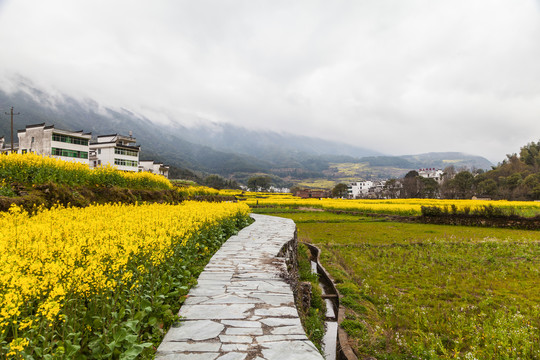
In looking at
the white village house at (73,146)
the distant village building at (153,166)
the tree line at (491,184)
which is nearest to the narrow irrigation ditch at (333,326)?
the white village house at (73,146)

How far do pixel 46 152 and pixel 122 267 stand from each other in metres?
54.0

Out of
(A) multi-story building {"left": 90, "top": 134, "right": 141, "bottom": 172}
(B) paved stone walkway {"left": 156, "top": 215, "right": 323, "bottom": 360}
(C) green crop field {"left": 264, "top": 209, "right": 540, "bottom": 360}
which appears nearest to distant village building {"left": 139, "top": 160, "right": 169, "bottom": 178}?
(A) multi-story building {"left": 90, "top": 134, "right": 141, "bottom": 172}

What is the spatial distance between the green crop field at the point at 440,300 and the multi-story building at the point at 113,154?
54311mm

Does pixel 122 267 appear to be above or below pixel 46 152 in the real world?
below

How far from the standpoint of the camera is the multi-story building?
55.7 m

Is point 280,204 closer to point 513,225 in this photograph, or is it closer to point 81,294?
point 513,225

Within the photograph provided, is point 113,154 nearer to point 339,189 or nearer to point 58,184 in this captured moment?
point 58,184

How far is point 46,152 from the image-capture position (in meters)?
45.6

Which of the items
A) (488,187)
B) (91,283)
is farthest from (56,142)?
(488,187)

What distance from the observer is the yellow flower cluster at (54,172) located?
8.48 meters

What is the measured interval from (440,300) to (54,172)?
11846mm

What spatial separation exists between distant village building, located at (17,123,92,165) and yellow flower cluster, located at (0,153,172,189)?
40.1 metres

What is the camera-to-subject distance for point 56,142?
1833 inches

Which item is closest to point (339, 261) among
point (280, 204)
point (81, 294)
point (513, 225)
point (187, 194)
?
point (81, 294)
